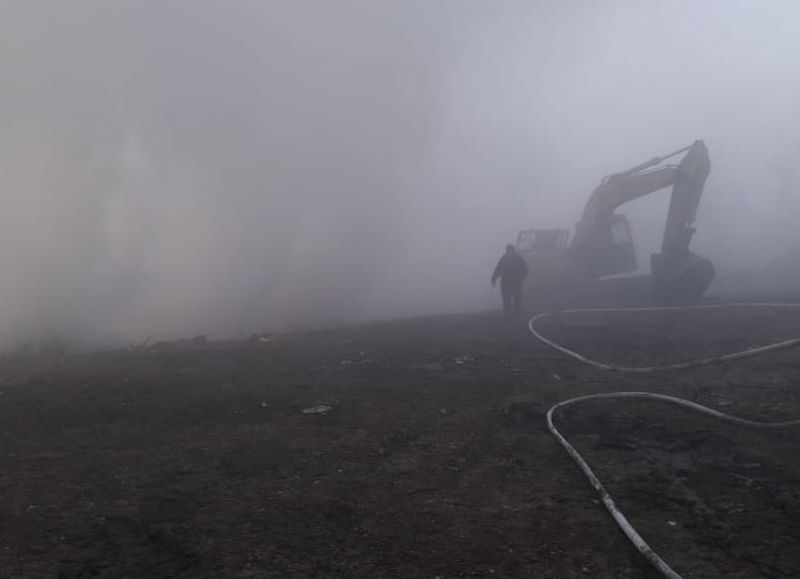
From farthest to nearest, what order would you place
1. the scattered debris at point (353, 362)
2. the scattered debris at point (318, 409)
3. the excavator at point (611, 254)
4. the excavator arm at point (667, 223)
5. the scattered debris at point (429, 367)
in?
the excavator at point (611, 254) < the excavator arm at point (667, 223) < the scattered debris at point (353, 362) < the scattered debris at point (429, 367) < the scattered debris at point (318, 409)

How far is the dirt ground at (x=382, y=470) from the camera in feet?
12.5

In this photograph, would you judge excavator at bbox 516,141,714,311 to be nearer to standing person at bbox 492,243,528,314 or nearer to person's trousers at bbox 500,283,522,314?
person's trousers at bbox 500,283,522,314

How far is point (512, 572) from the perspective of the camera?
3.64 metres

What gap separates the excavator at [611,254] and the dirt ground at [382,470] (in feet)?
21.1

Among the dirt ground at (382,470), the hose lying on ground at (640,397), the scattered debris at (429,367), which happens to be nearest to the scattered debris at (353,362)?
the dirt ground at (382,470)

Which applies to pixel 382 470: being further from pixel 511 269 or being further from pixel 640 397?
pixel 511 269

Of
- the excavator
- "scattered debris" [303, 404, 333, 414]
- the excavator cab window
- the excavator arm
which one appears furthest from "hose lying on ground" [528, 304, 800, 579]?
the excavator cab window

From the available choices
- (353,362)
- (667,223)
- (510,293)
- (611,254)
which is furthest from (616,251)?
(353,362)

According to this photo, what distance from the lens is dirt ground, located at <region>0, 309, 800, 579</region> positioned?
3803 mm

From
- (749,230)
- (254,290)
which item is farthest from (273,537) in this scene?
(749,230)

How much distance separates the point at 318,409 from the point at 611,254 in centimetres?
1213

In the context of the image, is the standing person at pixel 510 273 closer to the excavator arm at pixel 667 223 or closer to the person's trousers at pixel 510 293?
the person's trousers at pixel 510 293

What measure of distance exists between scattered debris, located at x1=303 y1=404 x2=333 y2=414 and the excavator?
9943 millimetres

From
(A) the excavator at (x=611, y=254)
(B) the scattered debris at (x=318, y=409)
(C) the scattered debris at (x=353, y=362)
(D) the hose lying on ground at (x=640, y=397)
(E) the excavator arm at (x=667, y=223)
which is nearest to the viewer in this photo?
(D) the hose lying on ground at (x=640, y=397)
